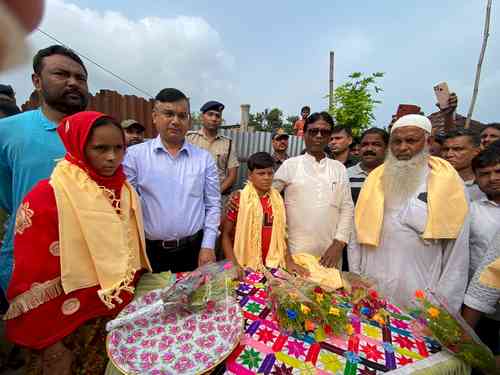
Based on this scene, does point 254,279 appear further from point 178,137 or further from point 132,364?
point 178,137

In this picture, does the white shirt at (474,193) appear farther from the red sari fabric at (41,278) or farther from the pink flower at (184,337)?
the red sari fabric at (41,278)

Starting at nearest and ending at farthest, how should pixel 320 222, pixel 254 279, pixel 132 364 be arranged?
pixel 132 364 < pixel 254 279 < pixel 320 222

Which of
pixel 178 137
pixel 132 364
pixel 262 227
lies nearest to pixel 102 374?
pixel 132 364

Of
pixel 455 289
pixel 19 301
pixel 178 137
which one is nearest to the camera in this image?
pixel 19 301

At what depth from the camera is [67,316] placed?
1.36m

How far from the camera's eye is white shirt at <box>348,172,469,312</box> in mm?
2061

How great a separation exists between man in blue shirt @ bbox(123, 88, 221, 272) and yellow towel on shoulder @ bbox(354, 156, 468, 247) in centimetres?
144

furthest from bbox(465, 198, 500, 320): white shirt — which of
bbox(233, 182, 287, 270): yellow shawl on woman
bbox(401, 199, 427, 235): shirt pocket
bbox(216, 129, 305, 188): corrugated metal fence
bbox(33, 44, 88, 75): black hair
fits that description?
bbox(216, 129, 305, 188): corrugated metal fence

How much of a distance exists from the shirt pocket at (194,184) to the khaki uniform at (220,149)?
6.82ft

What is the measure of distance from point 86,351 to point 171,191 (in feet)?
3.92

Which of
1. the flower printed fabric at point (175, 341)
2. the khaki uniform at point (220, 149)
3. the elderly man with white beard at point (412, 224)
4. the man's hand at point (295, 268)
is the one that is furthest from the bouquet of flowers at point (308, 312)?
the khaki uniform at point (220, 149)

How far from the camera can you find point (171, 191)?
2.17 meters

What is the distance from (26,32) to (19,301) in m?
1.40

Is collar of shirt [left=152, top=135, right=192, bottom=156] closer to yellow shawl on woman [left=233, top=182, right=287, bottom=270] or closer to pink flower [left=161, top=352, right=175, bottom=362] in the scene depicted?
yellow shawl on woman [left=233, top=182, right=287, bottom=270]
